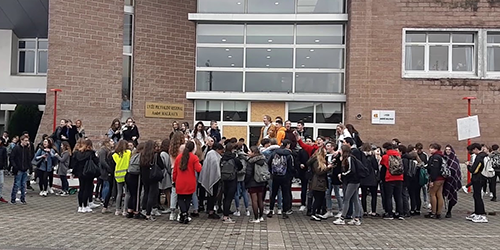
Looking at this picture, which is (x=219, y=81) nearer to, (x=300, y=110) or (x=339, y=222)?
(x=300, y=110)

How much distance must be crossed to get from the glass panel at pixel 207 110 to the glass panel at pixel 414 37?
801 cm

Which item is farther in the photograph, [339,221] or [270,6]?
[270,6]

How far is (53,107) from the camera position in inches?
723

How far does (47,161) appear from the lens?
13.4 m

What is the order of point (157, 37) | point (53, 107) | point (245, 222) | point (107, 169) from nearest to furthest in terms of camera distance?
point (245, 222) → point (107, 169) → point (53, 107) → point (157, 37)

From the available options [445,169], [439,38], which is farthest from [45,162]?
[439,38]

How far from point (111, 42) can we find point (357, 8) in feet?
31.6

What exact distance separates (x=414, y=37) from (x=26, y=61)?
20.2 metres

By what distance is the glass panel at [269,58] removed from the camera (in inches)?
800

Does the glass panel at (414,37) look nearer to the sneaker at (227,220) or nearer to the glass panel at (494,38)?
the glass panel at (494,38)

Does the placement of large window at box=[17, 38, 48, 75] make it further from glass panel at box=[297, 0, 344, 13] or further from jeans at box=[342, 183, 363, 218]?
jeans at box=[342, 183, 363, 218]

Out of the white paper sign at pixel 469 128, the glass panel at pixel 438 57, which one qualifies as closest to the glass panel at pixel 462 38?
the glass panel at pixel 438 57

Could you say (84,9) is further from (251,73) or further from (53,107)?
(251,73)

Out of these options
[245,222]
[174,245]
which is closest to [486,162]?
[245,222]
